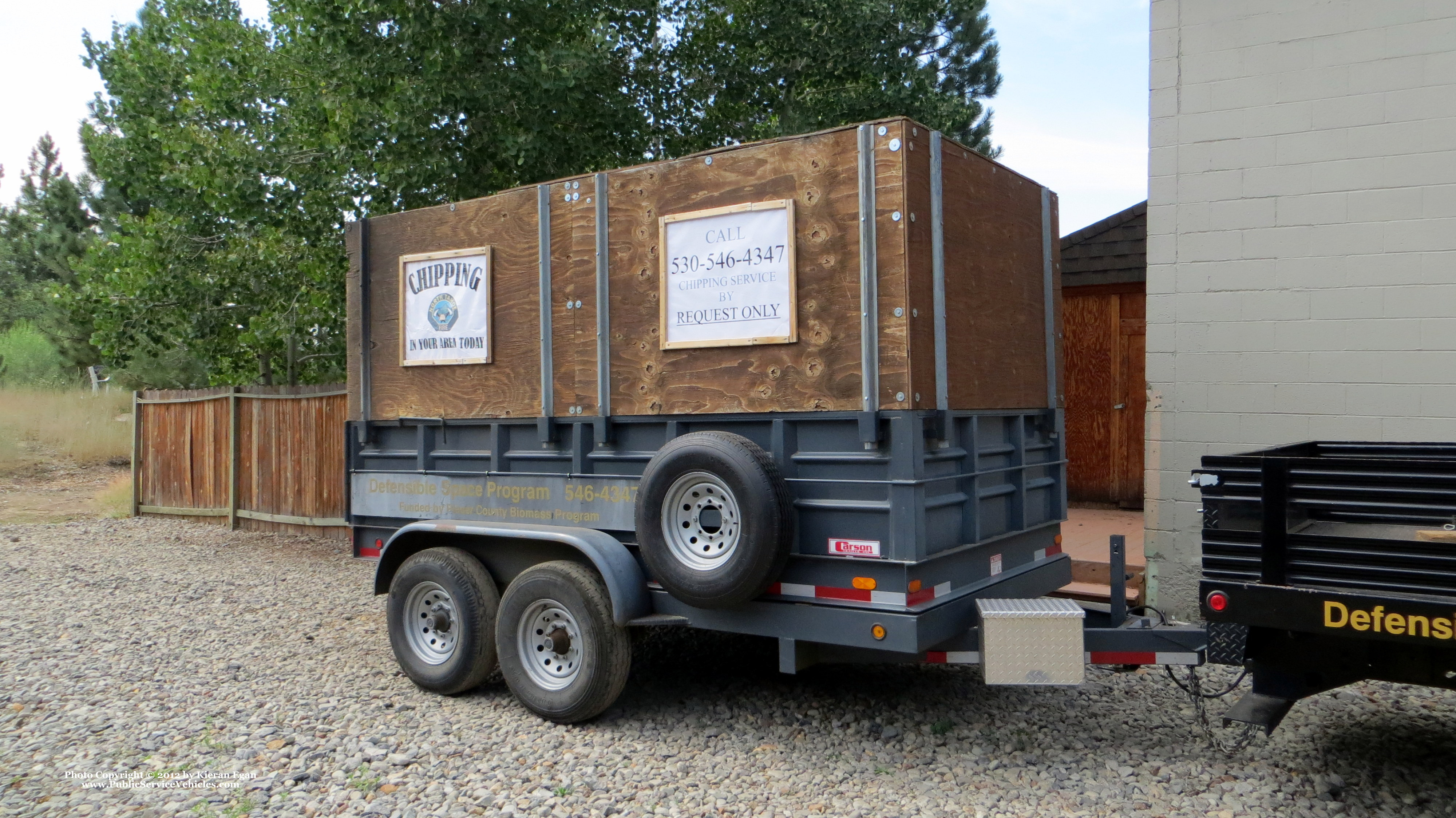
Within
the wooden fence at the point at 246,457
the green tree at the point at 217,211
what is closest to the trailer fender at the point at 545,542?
the wooden fence at the point at 246,457

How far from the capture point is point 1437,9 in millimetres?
6082

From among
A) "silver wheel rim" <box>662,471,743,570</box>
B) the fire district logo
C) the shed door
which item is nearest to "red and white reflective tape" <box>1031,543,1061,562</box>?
"silver wheel rim" <box>662,471,743,570</box>

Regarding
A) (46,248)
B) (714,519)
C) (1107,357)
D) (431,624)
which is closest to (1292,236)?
(1107,357)

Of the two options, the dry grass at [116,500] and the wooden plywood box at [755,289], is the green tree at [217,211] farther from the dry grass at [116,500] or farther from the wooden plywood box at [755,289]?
the wooden plywood box at [755,289]

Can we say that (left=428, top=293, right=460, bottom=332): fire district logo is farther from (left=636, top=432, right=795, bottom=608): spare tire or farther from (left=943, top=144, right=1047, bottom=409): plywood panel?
(left=943, top=144, right=1047, bottom=409): plywood panel

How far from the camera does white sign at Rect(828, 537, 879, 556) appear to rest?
14.4 ft

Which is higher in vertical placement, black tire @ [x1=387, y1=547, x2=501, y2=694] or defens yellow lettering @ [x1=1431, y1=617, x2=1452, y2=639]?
defens yellow lettering @ [x1=1431, y1=617, x2=1452, y2=639]

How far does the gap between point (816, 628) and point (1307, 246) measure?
4.27 m

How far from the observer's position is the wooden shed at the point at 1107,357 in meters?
9.84

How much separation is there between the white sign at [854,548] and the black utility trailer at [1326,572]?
1302mm

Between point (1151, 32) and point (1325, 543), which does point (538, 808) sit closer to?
point (1325, 543)

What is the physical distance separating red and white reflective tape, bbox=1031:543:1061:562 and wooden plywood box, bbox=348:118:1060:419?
2.71 ft

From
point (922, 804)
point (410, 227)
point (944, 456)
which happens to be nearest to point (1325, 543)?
point (944, 456)

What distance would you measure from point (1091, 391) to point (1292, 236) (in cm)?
379
